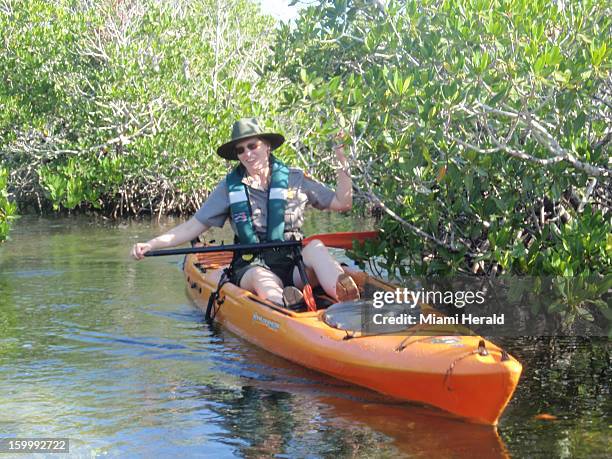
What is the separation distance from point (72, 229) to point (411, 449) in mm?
10189

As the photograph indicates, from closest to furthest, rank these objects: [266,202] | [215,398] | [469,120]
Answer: [215,398], [469,120], [266,202]

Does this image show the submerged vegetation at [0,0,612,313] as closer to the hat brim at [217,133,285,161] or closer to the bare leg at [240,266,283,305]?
the hat brim at [217,133,285,161]

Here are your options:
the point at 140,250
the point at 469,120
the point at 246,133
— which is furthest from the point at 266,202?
the point at 469,120

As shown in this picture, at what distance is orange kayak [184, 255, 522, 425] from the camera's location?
451cm

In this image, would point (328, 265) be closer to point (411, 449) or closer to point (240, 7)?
point (411, 449)

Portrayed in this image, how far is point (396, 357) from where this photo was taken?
16.1 feet

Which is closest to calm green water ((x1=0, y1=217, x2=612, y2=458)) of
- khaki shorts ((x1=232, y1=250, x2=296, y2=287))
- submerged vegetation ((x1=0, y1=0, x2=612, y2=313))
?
khaki shorts ((x1=232, y1=250, x2=296, y2=287))

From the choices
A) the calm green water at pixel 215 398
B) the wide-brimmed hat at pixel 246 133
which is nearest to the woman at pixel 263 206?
the wide-brimmed hat at pixel 246 133

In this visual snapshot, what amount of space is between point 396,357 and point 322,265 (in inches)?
47.5

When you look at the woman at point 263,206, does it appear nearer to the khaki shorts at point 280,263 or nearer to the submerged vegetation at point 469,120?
the khaki shorts at point 280,263

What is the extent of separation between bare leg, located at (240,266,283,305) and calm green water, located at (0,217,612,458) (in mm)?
394

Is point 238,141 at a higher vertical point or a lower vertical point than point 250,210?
higher

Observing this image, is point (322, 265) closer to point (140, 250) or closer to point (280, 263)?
point (280, 263)

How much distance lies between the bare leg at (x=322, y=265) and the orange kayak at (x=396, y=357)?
0.24 m
